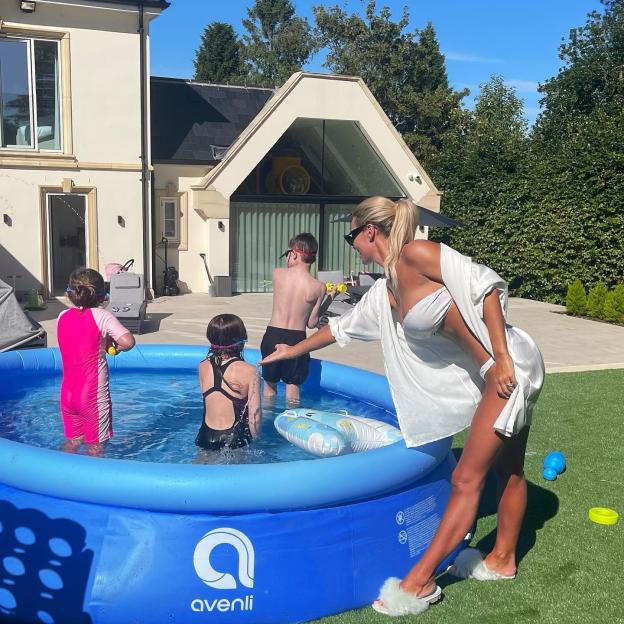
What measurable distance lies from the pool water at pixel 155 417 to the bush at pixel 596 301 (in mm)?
9584

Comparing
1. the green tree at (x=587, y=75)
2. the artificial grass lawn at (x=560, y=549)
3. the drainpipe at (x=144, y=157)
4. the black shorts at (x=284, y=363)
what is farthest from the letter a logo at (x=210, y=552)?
the green tree at (x=587, y=75)

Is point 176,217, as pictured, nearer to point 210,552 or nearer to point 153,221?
point 153,221

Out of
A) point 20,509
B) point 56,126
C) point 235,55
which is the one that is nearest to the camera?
point 20,509

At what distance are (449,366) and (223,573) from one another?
159 cm

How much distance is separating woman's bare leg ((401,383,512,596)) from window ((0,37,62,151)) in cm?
1477

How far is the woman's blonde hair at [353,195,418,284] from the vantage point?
140 inches

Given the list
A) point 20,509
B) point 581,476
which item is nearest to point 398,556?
point 20,509

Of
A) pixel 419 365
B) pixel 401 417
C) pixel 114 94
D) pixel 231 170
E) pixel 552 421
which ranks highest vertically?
pixel 114 94

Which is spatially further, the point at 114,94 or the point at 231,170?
the point at 231,170

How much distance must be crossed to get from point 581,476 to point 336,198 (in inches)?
583

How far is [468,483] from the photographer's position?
11.7 feet

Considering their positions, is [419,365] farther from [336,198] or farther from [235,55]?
[235,55]

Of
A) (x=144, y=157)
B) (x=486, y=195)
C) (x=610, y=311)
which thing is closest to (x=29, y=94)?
(x=144, y=157)

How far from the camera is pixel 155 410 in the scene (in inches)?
274
